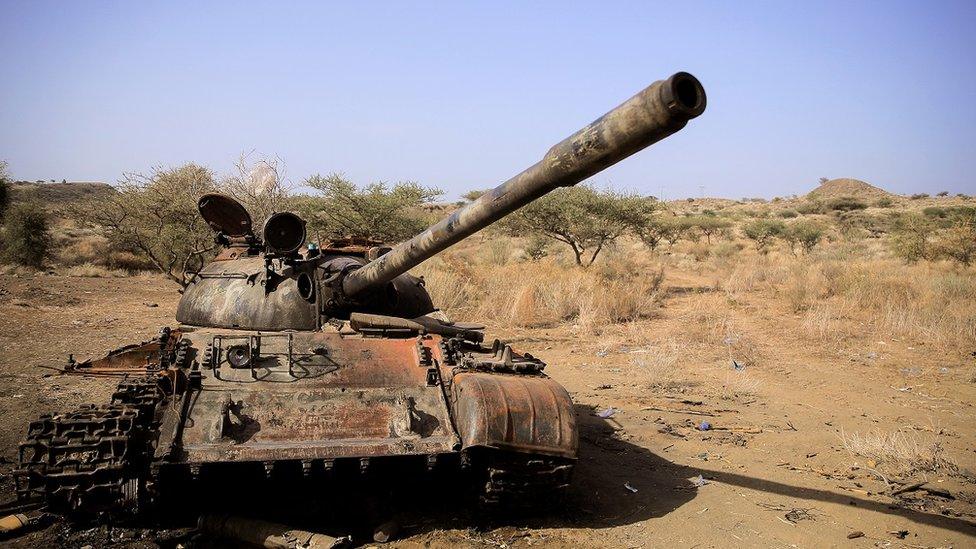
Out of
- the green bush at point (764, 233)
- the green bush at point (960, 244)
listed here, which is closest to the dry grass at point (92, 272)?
the green bush at point (764, 233)

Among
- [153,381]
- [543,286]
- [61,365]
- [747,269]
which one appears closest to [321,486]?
[153,381]

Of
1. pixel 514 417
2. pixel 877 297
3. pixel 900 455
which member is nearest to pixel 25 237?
→ pixel 514 417

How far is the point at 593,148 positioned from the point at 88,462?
12.2ft

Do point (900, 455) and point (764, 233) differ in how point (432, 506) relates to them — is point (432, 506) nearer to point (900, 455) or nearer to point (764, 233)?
point (900, 455)

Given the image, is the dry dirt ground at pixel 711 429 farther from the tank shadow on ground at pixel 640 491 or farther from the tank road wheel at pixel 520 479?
the tank road wheel at pixel 520 479

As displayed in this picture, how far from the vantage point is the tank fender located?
15.8 ft

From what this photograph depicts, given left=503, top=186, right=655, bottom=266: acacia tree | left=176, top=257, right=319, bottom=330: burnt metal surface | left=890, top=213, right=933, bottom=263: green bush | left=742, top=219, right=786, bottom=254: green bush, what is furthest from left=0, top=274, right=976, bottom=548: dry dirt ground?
left=742, top=219, right=786, bottom=254: green bush

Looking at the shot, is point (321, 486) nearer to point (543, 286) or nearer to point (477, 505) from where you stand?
point (477, 505)

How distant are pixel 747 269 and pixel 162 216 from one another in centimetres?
1741

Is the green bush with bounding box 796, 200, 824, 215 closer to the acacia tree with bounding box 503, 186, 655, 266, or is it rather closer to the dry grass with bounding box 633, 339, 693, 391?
the acacia tree with bounding box 503, 186, 655, 266

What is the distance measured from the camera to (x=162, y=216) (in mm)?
18734

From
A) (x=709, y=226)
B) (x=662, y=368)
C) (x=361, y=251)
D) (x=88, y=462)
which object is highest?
(x=709, y=226)

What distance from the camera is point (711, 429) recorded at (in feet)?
27.2

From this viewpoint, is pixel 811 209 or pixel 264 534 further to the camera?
pixel 811 209
